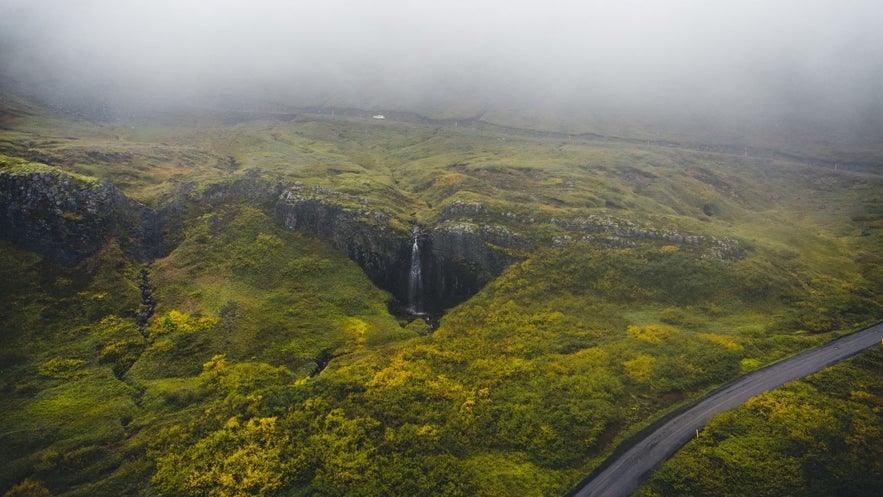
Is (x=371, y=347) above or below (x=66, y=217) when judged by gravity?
below

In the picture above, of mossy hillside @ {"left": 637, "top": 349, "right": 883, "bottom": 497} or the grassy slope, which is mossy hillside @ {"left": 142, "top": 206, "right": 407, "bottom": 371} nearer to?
the grassy slope

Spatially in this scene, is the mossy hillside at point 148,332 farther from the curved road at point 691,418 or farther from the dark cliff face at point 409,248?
the curved road at point 691,418

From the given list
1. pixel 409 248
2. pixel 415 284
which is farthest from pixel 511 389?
pixel 409 248

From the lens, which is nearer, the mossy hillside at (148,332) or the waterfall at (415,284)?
the mossy hillside at (148,332)

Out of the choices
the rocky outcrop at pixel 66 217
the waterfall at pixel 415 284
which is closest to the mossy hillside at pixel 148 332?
the rocky outcrop at pixel 66 217

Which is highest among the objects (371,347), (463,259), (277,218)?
(277,218)

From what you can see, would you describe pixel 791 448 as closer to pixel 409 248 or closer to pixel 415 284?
pixel 415 284

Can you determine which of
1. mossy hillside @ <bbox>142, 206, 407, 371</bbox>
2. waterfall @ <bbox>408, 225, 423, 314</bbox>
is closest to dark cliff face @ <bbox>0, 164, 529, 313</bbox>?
waterfall @ <bbox>408, 225, 423, 314</bbox>
